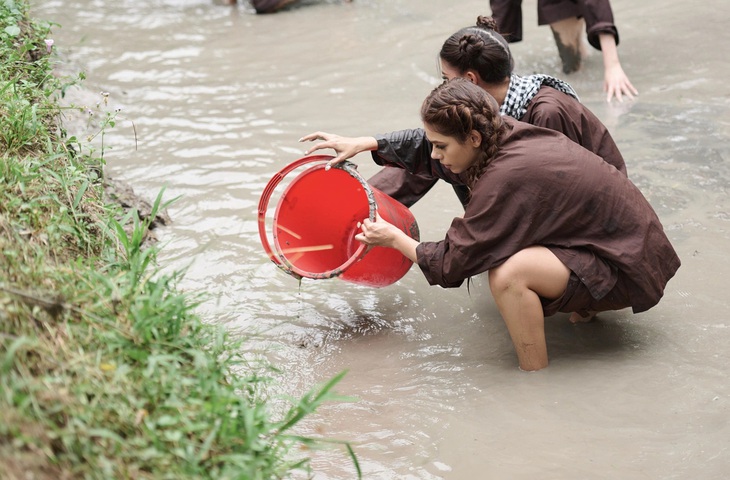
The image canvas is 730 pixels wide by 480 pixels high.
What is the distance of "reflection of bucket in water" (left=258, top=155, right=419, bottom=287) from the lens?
11.1 ft

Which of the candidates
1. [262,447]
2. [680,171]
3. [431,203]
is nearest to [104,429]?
[262,447]

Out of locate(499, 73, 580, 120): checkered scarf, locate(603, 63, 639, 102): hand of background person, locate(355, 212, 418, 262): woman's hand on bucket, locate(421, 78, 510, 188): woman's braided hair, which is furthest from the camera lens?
locate(603, 63, 639, 102): hand of background person

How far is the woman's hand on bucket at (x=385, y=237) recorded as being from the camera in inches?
122

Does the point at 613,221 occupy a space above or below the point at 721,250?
above

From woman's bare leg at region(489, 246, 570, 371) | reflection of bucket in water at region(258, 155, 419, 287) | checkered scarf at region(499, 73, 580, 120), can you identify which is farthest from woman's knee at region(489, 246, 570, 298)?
checkered scarf at region(499, 73, 580, 120)

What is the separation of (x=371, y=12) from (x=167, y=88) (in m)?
2.21

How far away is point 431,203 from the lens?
4.41 m

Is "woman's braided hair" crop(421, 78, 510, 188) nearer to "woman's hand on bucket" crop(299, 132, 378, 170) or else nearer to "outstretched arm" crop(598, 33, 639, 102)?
"woman's hand on bucket" crop(299, 132, 378, 170)

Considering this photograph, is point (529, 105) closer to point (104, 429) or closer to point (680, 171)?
point (680, 171)

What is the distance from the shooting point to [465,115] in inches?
115

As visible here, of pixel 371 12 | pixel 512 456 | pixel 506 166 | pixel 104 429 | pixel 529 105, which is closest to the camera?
pixel 104 429

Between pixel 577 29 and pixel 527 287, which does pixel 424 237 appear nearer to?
pixel 527 287

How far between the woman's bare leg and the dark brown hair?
2.80 ft

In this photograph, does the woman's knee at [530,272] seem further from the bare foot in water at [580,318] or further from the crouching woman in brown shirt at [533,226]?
the bare foot in water at [580,318]
